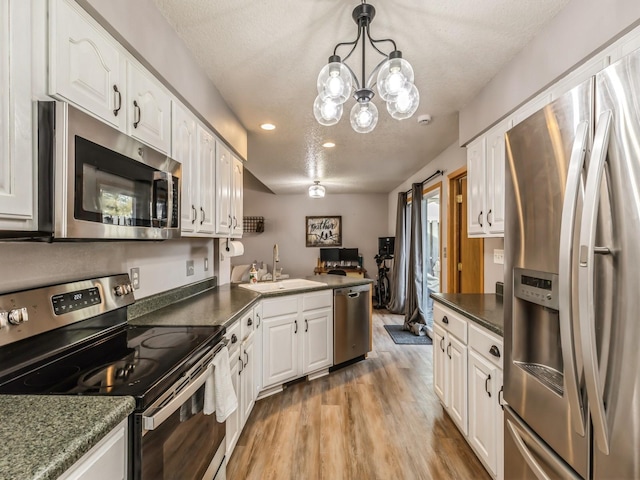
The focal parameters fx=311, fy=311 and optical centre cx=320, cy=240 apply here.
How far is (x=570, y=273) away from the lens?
816 mm

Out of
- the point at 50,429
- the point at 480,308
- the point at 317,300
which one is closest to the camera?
the point at 50,429

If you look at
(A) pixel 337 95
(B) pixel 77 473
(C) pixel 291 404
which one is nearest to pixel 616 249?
(A) pixel 337 95

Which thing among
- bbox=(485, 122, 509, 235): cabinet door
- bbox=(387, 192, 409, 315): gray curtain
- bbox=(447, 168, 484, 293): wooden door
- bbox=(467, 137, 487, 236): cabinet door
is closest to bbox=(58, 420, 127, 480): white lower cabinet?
bbox=(485, 122, 509, 235): cabinet door

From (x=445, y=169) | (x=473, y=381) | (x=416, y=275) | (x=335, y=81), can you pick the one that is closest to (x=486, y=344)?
(x=473, y=381)

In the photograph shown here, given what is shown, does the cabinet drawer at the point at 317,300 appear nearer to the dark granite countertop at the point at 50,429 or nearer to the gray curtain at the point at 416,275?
the gray curtain at the point at 416,275

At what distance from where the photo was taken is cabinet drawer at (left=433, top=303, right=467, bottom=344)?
1.98 metres

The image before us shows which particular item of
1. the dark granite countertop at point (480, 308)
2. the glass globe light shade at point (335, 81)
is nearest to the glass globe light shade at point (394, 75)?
the glass globe light shade at point (335, 81)

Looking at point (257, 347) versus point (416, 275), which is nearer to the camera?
point (257, 347)

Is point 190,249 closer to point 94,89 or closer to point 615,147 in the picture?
point 94,89

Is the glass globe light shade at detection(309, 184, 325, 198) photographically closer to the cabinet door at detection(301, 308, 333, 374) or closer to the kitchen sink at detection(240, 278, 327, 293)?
the kitchen sink at detection(240, 278, 327, 293)

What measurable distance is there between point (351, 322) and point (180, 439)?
236cm

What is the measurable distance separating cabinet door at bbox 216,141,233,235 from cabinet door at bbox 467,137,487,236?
6.39 feet

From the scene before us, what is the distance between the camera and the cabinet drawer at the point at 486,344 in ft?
5.11

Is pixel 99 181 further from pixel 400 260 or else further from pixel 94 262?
pixel 400 260
